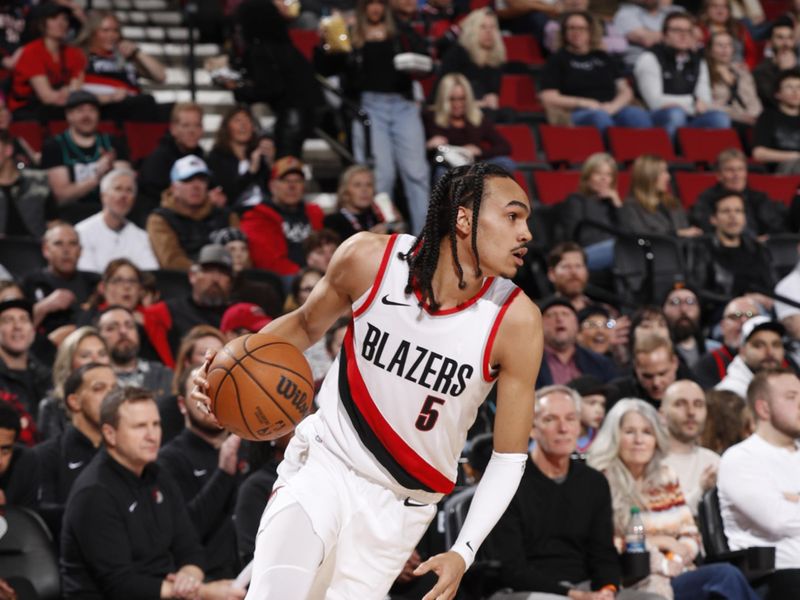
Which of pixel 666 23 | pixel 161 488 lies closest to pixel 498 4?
pixel 666 23

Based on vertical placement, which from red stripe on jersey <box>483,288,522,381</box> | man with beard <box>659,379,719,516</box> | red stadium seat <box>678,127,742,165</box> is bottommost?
red stadium seat <box>678,127,742,165</box>

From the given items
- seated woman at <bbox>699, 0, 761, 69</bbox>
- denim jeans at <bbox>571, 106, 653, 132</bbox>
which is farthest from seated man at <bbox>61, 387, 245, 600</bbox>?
seated woman at <bbox>699, 0, 761, 69</bbox>

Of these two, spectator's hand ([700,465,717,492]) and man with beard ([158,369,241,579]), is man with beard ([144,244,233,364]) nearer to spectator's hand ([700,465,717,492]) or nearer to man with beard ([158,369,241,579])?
man with beard ([158,369,241,579])

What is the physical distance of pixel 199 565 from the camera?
6.41 m

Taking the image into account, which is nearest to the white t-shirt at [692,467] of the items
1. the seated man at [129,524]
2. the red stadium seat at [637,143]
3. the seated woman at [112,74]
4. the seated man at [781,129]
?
the seated man at [129,524]

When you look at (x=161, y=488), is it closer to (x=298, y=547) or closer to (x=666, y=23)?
(x=298, y=547)

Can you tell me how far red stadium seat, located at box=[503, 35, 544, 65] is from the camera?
13984 mm

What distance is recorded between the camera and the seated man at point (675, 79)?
532 inches

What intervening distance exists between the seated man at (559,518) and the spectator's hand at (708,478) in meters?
1.00

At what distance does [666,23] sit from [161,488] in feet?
29.0

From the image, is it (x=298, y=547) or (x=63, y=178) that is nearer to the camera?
(x=298, y=547)

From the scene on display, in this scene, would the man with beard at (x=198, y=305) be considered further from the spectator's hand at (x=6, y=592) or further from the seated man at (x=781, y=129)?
the seated man at (x=781, y=129)

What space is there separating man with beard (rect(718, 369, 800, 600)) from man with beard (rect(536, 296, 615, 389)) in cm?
195

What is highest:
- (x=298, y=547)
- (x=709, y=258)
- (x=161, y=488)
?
(x=298, y=547)
